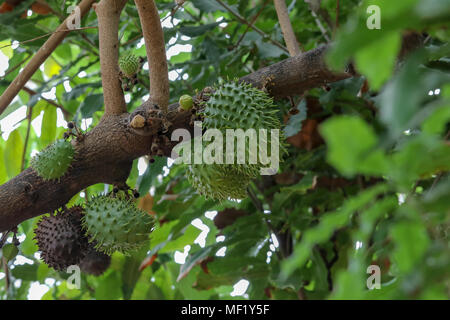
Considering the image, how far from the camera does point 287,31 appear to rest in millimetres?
2102

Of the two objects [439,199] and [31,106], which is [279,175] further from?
[439,199]

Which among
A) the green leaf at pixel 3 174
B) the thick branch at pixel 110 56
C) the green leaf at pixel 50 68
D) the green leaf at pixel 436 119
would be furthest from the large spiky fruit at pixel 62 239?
the green leaf at pixel 50 68

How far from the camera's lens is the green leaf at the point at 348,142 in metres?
0.52

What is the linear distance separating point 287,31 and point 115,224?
1.01 metres

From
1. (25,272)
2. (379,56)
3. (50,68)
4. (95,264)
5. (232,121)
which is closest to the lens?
(379,56)

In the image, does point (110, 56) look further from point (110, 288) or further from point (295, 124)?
point (110, 288)

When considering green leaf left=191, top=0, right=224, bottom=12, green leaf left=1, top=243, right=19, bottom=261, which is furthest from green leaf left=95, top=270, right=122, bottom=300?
green leaf left=191, top=0, right=224, bottom=12

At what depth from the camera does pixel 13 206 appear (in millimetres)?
1869

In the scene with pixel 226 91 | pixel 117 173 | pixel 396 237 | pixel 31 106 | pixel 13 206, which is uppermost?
pixel 31 106

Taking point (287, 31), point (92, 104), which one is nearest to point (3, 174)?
point (92, 104)

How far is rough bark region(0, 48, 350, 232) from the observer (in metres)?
1.87

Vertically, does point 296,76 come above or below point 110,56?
below

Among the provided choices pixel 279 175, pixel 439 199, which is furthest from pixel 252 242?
pixel 439 199

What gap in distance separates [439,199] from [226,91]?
129cm
